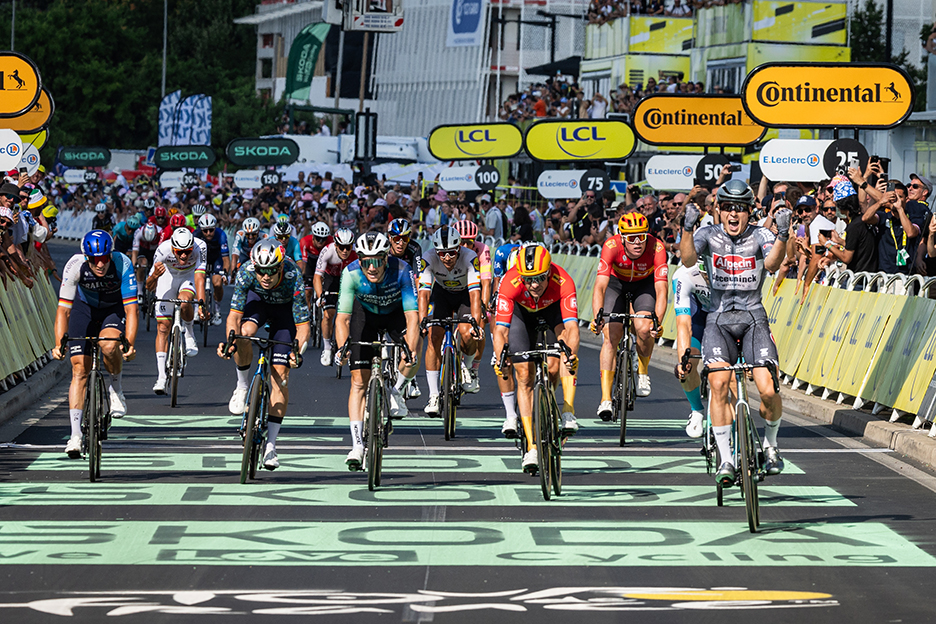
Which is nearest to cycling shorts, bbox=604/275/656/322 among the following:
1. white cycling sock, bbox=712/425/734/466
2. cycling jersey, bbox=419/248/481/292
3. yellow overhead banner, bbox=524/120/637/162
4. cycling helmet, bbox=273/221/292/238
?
cycling jersey, bbox=419/248/481/292

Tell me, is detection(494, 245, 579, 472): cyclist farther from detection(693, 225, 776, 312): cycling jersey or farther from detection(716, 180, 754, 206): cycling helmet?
detection(716, 180, 754, 206): cycling helmet

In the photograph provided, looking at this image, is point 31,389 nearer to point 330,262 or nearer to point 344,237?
point 330,262

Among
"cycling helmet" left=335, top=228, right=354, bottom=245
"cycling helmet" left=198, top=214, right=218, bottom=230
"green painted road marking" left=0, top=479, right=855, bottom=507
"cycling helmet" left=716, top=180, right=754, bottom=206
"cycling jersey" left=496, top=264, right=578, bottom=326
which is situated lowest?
"green painted road marking" left=0, top=479, right=855, bottom=507

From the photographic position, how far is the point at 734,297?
10016 mm

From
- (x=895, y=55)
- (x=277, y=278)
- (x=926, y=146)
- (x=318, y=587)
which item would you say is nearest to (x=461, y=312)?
(x=277, y=278)

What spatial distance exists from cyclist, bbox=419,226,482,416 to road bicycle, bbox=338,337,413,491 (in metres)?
2.45

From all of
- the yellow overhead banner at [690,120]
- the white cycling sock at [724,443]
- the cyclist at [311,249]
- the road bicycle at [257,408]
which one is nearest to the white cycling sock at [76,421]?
the road bicycle at [257,408]

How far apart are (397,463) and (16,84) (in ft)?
29.2

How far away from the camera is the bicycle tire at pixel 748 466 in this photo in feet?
30.3

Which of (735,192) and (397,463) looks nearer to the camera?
(735,192)

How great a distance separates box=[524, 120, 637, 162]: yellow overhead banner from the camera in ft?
90.5

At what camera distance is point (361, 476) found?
11719 mm

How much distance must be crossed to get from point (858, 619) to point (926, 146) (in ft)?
79.6

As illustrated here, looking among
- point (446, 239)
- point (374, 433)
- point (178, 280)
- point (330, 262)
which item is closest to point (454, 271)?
point (446, 239)
